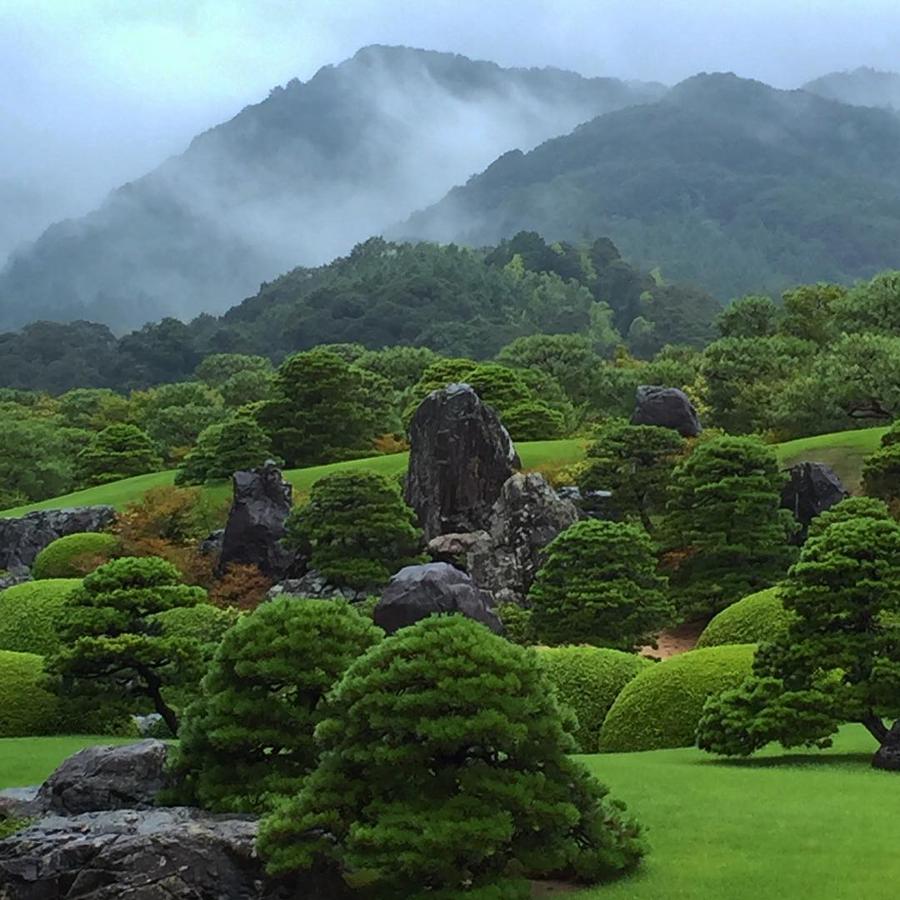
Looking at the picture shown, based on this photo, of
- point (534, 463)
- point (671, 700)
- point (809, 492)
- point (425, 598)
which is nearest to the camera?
point (671, 700)

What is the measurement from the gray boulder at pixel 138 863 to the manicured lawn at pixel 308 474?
3049cm

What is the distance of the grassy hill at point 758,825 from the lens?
8.09 m

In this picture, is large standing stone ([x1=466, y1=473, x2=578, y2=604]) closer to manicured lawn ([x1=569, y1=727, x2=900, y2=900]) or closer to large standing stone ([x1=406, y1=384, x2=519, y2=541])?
large standing stone ([x1=406, y1=384, x2=519, y2=541])

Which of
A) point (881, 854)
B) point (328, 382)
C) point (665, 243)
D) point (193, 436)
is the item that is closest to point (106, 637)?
point (881, 854)

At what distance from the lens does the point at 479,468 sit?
32.5 m

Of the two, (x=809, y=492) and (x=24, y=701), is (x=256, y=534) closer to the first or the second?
(x=24, y=701)

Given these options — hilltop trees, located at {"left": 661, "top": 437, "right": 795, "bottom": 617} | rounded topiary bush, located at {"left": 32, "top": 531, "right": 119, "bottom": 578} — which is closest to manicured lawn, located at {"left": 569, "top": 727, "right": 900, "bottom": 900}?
hilltop trees, located at {"left": 661, "top": 437, "right": 795, "bottom": 617}

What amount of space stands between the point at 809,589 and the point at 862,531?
878mm

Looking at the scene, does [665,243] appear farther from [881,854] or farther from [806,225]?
[881,854]

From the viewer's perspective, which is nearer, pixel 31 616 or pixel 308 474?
pixel 31 616

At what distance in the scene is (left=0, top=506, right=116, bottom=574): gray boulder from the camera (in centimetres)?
3922

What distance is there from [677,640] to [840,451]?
11297 millimetres

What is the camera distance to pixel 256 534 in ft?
107

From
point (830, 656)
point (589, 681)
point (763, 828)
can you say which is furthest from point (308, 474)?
point (763, 828)
